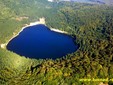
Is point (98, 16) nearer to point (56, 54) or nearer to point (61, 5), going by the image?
point (61, 5)

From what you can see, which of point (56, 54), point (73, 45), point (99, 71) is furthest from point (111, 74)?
point (73, 45)

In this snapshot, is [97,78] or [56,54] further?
[56,54]

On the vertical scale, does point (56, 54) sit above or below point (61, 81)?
below

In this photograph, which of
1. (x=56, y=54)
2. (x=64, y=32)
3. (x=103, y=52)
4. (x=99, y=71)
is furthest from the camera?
(x=64, y=32)

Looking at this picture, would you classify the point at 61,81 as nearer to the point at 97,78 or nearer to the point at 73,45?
the point at 97,78

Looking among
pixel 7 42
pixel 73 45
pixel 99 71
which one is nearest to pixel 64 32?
pixel 73 45

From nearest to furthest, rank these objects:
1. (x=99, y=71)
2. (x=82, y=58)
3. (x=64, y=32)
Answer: (x=99, y=71) → (x=82, y=58) → (x=64, y=32)
